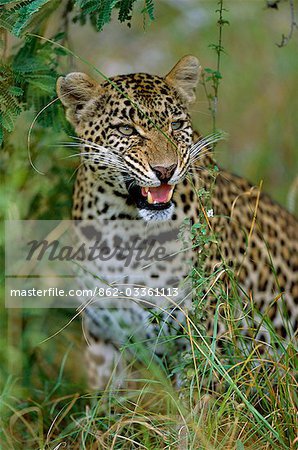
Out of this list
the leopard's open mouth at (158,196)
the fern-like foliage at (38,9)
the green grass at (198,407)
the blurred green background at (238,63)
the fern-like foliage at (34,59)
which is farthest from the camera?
the blurred green background at (238,63)

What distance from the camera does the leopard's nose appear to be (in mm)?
6395

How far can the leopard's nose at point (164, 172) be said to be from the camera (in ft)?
21.0

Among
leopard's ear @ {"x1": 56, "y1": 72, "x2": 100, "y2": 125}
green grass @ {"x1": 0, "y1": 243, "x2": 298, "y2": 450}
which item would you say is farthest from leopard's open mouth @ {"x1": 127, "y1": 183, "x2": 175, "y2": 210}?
leopard's ear @ {"x1": 56, "y1": 72, "x2": 100, "y2": 125}

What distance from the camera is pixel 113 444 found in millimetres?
5883

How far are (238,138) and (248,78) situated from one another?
959mm

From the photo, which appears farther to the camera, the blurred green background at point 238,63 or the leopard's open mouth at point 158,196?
the blurred green background at point 238,63

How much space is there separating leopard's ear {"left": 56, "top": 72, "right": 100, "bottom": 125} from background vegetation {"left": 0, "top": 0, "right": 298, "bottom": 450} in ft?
0.75

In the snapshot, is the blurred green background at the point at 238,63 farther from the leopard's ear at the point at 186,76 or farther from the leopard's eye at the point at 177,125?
the leopard's eye at the point at 177,125

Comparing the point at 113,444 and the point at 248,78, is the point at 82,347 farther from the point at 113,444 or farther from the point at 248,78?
the point at 248,78

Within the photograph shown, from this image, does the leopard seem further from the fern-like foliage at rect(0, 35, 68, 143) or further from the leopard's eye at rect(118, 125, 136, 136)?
the fern-like foliage at rect(0, 35, 68, 143)

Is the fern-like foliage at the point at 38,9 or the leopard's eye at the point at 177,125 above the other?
the fern-like foliage at the point at 38,9

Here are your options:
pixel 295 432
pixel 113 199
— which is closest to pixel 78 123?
pixel 113 199

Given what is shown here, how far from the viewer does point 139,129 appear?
6.66 meters

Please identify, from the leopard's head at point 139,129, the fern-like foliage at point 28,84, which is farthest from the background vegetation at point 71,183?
the leopard's head at point 139,129
